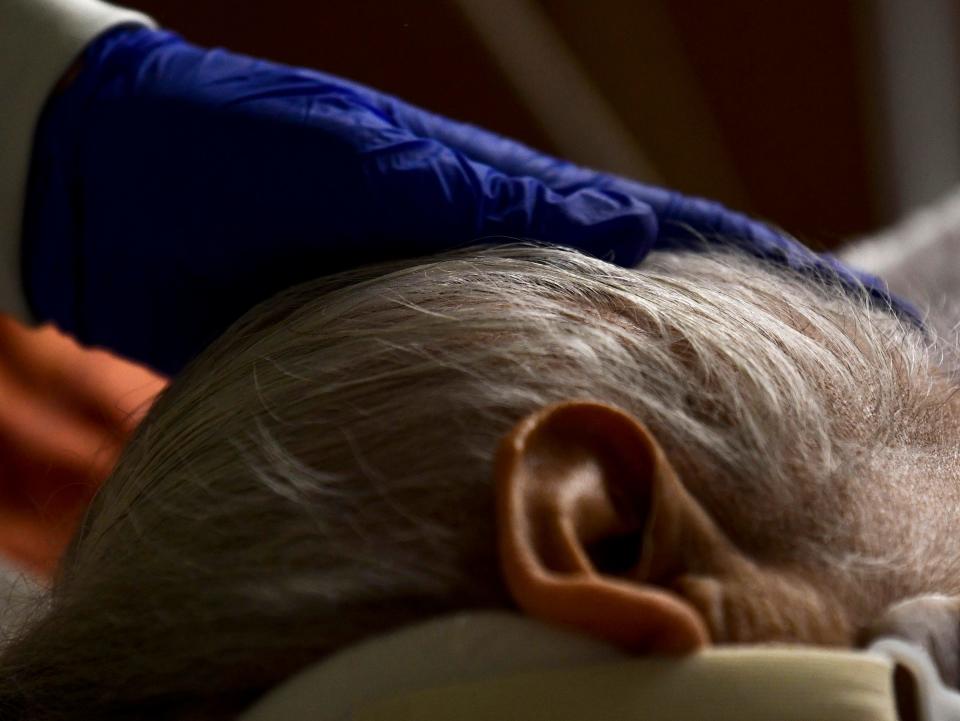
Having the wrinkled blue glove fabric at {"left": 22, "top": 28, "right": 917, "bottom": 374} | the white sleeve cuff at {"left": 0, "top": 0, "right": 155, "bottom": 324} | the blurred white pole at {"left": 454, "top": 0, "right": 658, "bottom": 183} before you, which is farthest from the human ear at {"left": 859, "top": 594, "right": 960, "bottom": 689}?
the blurred white pole at {"left": 454, "top": 0, "right": 658, "bottom": 183}

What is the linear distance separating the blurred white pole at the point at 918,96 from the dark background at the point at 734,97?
17 mm

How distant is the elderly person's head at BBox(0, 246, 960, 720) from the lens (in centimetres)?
44

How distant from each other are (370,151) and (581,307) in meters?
0.16

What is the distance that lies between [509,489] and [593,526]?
0.05 m

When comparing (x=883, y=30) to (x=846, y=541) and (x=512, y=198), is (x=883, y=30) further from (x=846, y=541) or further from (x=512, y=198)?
(x=846, y=541)

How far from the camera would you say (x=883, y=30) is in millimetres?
1867

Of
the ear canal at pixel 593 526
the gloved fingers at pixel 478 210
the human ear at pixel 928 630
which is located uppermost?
the gloved fingers at pixel 478 210

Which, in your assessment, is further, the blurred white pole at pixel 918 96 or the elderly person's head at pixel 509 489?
the blurred white pole at pixel 918 96

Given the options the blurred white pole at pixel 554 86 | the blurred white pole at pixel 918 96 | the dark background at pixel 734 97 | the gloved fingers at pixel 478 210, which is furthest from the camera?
the blurred white pole at pixel 918 96

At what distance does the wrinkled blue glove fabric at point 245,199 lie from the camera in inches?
23.5

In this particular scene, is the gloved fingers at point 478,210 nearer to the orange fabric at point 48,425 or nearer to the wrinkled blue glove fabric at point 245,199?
the wrinkled blue glove fabric at point 245,199

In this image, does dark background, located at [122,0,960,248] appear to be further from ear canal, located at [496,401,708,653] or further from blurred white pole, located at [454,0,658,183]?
ear canal, located at [496,401,708,653]

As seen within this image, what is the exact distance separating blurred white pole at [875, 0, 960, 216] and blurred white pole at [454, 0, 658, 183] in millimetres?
454

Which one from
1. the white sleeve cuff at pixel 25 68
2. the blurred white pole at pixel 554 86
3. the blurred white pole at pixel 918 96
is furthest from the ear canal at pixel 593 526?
the blurred white pole at pixel 918 96
